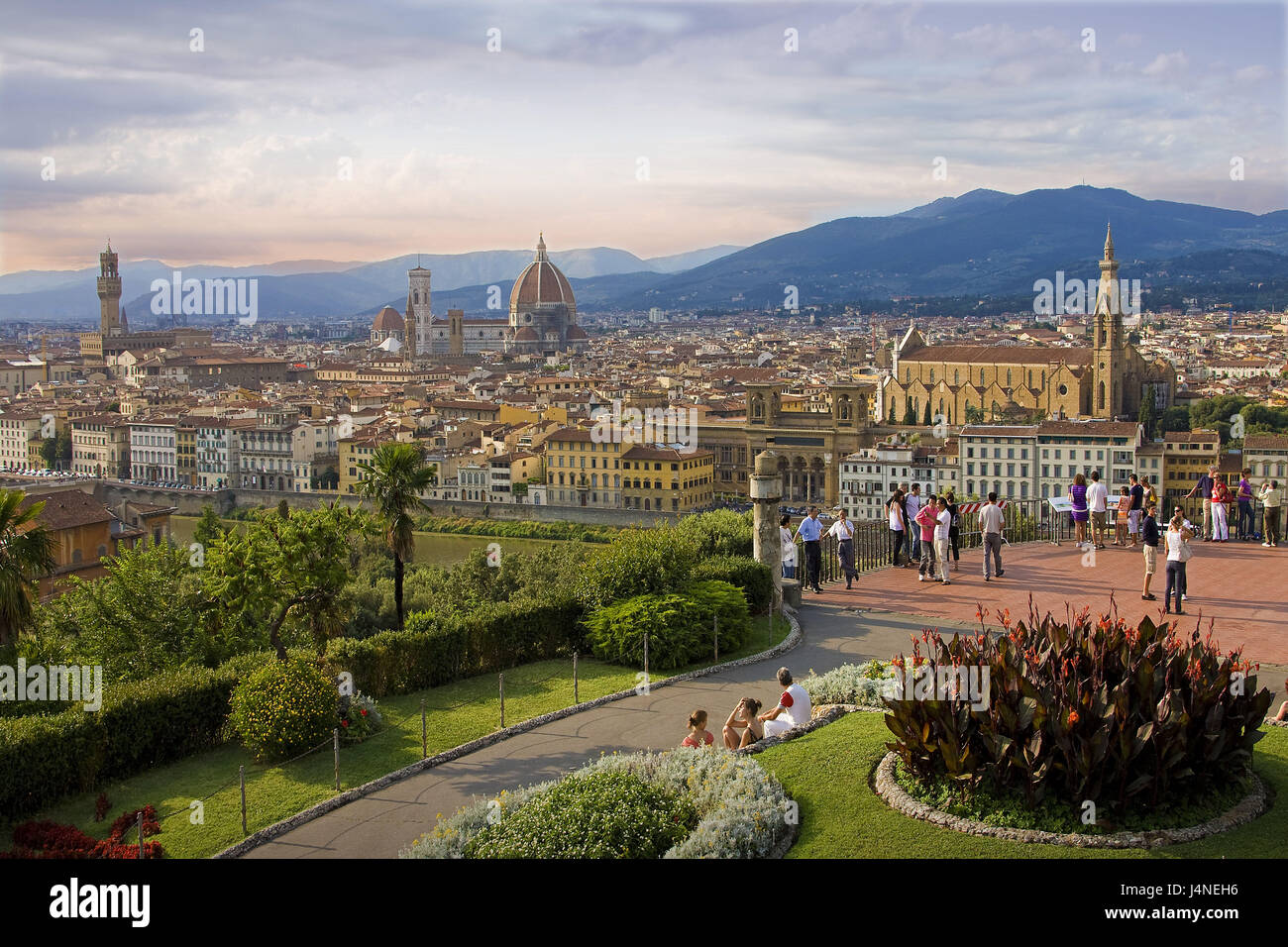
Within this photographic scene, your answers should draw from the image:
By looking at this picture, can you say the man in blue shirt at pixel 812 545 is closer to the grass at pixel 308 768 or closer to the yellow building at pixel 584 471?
the grass at pixel 308 768

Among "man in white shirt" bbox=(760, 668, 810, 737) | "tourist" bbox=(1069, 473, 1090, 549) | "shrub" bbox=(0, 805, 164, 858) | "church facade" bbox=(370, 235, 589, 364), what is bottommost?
"shrub" bbox=(0, 805, 164, 858)

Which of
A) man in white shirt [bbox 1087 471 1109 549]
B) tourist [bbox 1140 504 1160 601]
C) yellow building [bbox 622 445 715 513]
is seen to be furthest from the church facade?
tourist [bbox 1140 504 1160 601]

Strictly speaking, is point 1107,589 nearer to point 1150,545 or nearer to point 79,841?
point 1150,545

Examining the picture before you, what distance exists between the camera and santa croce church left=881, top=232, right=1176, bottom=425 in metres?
66.2

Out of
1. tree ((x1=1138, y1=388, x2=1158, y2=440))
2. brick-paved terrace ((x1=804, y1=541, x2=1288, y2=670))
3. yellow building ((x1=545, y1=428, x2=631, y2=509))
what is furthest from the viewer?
tree ((x1=1138, y1=388, x2=1158, y2=440))

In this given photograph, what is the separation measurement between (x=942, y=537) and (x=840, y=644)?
6.73 ft

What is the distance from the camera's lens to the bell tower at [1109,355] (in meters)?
65.9

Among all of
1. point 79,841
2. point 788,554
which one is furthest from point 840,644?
point 79,841

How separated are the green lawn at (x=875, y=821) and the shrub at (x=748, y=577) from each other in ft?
11.5

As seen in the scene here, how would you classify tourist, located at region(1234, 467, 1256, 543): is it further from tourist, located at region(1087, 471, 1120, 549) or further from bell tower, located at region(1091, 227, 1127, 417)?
bell tower, located at region(1091, 227, 1127, 417)

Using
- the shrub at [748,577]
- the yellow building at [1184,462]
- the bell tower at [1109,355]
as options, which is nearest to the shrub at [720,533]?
the shrub at [748,577]

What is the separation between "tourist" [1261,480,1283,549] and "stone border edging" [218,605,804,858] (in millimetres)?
5241
